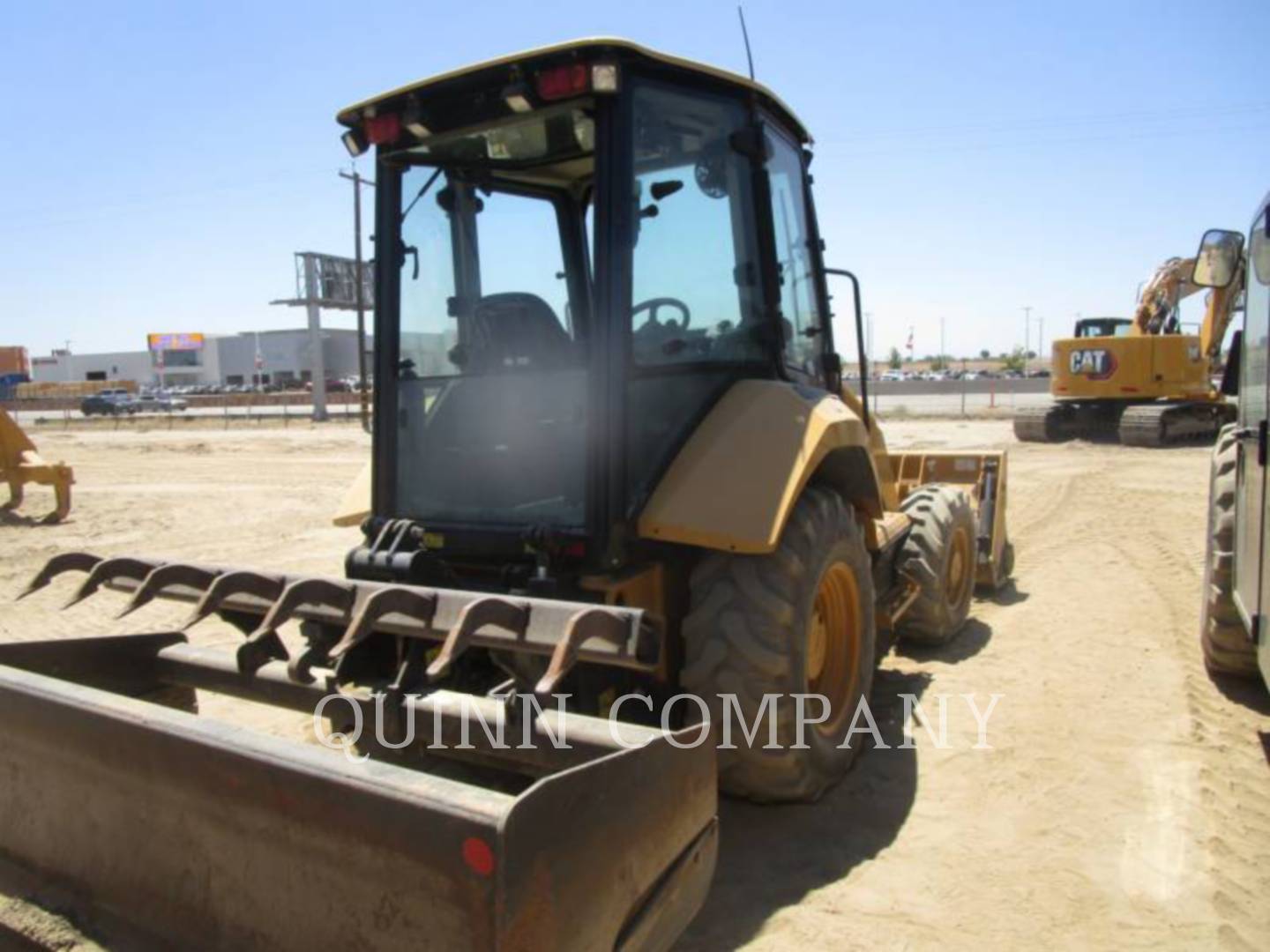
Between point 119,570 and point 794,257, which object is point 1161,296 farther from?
point 119,570

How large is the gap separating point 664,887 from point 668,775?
0.27m

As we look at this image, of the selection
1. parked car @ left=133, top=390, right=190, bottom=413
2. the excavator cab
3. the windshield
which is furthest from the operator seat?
parked car @ left=133, top=390, right=190, bottom=413

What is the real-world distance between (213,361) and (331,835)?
8468 centimetres

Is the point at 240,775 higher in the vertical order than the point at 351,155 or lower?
lower

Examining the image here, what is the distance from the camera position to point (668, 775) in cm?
219

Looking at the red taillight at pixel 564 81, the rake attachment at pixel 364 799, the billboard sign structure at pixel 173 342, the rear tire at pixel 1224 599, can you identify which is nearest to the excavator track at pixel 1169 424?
the rear tire at pixel 1224 599

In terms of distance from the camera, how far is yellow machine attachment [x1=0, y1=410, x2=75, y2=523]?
1123 centimetres

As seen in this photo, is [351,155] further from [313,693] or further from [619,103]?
[313,693]

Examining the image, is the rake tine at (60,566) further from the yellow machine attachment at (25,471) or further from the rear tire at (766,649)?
the yellow machine attachment at (25,471)

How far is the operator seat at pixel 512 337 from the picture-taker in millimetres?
3498

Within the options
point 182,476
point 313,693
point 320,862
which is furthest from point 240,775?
point 182,476

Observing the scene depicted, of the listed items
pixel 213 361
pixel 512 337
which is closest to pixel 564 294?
pixel 512 337

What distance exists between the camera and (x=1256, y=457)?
372 cm

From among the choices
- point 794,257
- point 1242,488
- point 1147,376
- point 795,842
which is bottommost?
point 795,842
